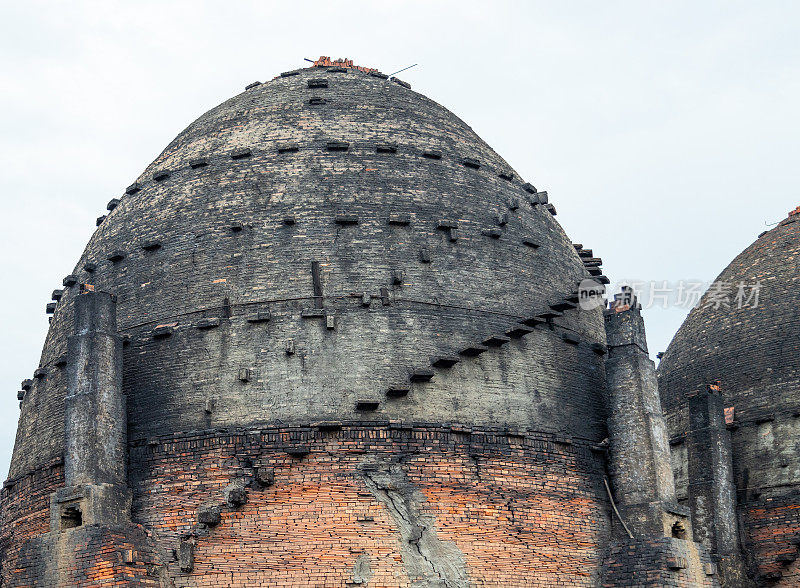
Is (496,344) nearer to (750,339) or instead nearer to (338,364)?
(338,364)

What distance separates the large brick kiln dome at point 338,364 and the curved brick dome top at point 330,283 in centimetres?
4

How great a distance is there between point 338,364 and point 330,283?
150 centimetres

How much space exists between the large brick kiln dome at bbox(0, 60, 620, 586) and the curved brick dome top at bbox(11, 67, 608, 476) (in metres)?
0.04

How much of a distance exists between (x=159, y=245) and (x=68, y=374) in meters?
3.38

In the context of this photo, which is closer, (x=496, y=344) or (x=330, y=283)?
(x=330, y=283)

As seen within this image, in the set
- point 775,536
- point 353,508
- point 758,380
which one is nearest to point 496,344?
point 353,508

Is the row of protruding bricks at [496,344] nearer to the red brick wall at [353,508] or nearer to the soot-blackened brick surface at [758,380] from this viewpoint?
the red brick wall at [353,508]

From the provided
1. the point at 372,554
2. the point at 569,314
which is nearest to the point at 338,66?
the point at 569,314

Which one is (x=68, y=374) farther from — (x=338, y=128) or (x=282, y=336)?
(x=338, y=128)

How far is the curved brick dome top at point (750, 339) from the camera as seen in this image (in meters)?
28.8

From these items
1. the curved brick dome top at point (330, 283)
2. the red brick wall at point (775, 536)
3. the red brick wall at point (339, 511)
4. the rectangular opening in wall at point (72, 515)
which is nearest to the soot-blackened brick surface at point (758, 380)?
the red brick wall at point (775, 536)

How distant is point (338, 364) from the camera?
2183cm

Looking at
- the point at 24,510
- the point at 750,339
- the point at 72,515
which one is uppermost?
the point at 750,339

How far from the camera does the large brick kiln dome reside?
20750mm
